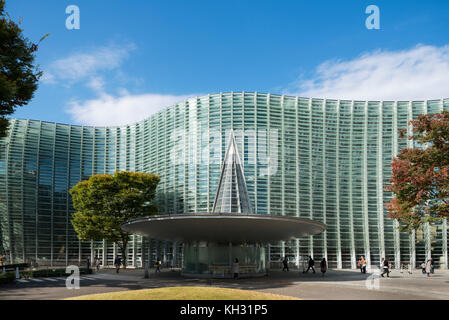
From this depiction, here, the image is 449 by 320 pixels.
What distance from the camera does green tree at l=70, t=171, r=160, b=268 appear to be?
50281mm

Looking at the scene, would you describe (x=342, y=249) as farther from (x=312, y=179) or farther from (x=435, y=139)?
(x=435, y=139)

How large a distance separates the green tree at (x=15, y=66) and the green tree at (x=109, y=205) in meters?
29.2

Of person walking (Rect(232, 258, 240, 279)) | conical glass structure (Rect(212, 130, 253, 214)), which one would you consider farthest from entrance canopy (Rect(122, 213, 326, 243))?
conical glass structure (Rect(212, 130, 253, 214))

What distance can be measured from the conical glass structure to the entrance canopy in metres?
12.1

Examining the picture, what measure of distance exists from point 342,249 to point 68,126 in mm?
47428

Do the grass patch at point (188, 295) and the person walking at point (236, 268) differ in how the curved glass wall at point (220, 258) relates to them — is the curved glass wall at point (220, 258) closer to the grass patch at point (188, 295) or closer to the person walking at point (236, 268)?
the person walking at point (236, 268)

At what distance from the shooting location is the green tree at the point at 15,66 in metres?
21.3

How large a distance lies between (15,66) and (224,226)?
53.7 feet

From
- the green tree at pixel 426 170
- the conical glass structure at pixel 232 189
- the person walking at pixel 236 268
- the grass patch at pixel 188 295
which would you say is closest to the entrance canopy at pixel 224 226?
the person walking at pixel 236 268

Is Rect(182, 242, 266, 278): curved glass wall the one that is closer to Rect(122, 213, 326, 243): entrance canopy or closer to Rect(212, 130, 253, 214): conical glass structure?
Rect(122, 213, 326, 243): entrance canopy

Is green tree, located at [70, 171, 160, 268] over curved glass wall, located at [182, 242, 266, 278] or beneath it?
over

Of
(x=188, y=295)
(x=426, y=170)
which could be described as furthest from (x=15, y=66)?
(x=426, y=170)
